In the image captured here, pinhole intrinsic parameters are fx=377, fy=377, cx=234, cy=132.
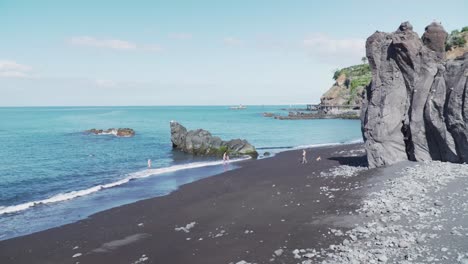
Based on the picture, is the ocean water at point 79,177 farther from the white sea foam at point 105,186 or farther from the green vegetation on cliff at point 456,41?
the green vegetation on cliff at point 456,41

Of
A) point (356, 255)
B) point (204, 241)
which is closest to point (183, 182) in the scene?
point (204, 241)

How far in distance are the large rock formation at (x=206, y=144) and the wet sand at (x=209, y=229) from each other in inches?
939

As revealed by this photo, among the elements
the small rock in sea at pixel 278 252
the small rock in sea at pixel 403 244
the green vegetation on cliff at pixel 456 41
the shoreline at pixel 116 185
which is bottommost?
the shoreline at pixel 116 185

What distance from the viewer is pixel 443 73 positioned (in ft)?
90.6

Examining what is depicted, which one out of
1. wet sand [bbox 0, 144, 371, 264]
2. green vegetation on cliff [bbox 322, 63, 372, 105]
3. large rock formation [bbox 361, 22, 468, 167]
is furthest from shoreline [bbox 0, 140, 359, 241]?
green vegetation on cliff [bbox 322, 63, 372, 105]

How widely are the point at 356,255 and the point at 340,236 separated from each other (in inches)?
101

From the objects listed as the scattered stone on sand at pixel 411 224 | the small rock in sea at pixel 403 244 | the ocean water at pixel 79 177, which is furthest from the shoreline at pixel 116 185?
the small rock in sea at pixel 403 244

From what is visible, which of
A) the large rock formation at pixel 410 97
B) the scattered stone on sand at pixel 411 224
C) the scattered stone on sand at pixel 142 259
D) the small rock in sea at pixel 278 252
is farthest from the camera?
the large rock formation at pixel 410 97

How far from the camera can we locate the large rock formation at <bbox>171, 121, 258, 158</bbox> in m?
53.0

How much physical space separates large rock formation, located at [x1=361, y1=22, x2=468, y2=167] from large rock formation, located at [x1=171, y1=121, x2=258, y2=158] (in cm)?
2447

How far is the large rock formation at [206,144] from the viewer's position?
53.0 m

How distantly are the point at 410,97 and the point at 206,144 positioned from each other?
33.0 meters

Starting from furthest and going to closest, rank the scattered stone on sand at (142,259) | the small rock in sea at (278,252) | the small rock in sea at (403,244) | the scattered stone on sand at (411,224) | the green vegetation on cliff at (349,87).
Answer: the green vegetation on cliff at (349,87), the scattered stone on sand at (142,259), the small rock in sea at (278,252), the small rock in sea at (403,244), the scattered stone on sand at (411,224)

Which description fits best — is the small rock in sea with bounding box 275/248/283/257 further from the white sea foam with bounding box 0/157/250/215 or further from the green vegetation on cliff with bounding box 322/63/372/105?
the green vegetation on cliff with bounding box 322/63/372/105
